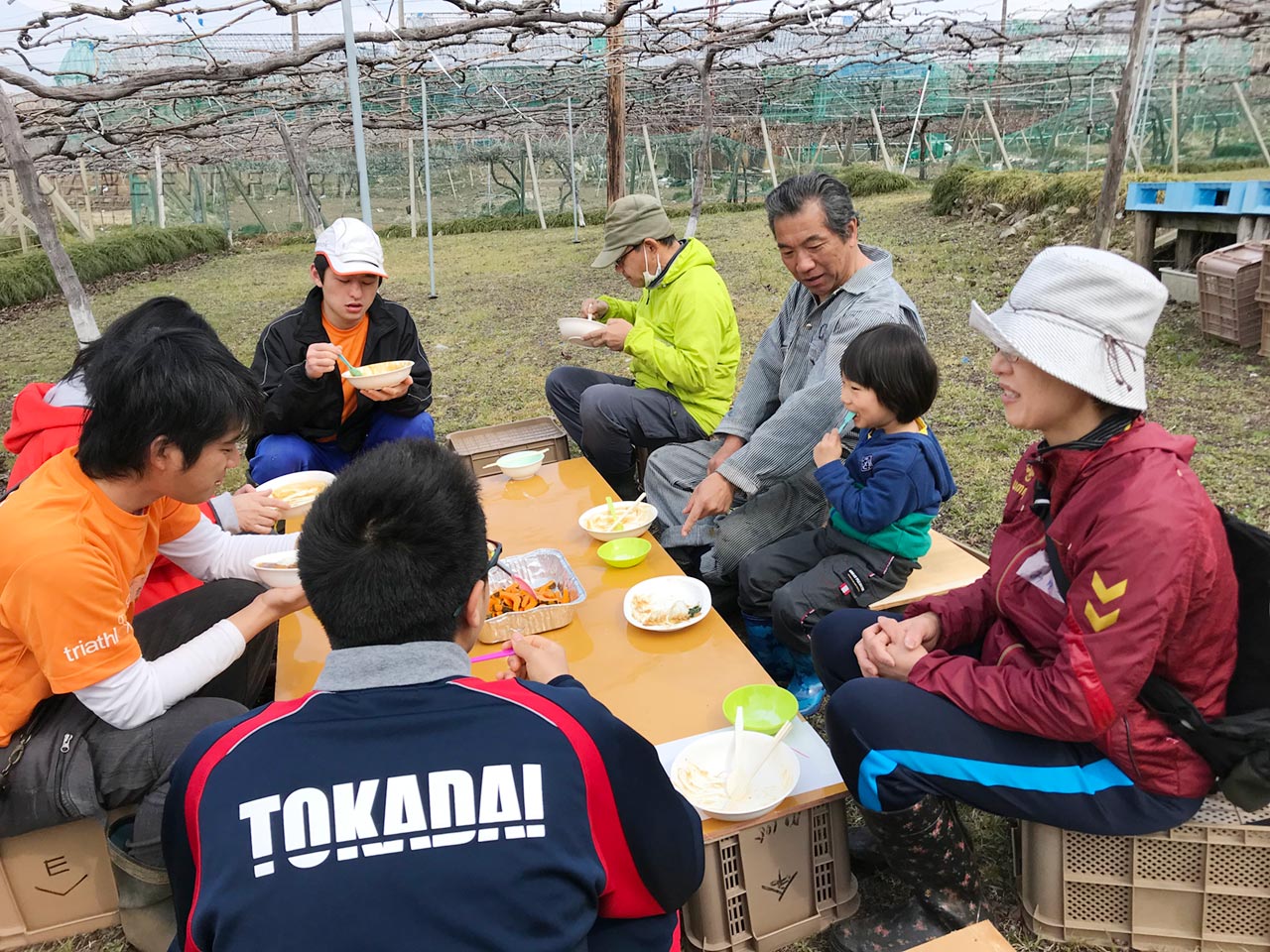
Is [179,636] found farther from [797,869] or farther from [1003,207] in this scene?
[1003,207]

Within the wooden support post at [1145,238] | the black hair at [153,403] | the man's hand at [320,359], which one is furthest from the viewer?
the wooden support post at [1145,238]

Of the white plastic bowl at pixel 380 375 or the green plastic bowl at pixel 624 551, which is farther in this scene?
the white plastic bowl at pixel 380 375

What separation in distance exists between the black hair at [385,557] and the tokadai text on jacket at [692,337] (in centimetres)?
266

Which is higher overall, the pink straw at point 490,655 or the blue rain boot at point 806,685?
the pink straw at point 490,655

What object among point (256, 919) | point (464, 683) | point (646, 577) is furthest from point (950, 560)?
point (256, 919)

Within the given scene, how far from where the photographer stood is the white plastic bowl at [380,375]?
11.1 feet

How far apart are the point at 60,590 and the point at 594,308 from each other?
124 inches

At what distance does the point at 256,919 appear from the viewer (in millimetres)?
1018

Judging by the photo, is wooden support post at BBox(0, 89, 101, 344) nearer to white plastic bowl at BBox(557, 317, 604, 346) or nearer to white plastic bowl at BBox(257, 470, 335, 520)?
white plastic bowl at BBox(257, 470, 335, 520)

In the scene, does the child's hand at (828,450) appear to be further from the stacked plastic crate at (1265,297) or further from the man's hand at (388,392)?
the stacked plastic crate at (1265,297)

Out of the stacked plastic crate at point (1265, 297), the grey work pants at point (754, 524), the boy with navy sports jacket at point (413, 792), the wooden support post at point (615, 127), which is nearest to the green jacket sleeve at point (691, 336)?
the grey work pants at point (754, 524)

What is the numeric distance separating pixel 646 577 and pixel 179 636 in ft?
4.58

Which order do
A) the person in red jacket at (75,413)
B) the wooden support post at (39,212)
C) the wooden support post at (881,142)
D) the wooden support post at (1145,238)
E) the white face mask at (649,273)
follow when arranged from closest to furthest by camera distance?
the person in red jacket at (75,413) < the white face mask at (649,273) < the wooden support post at (39,212) < the wooden support post at (1145,238) < the wooden support post at (881,142)

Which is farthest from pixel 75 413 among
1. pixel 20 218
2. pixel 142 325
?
pixel 20 218
